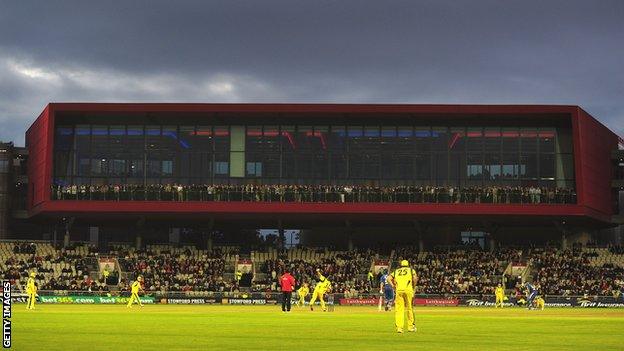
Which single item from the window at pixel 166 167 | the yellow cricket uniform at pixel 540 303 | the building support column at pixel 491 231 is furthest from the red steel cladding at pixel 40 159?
the yellow cricket uniform at pixel 540 303

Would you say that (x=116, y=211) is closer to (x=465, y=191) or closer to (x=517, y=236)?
(x=465, y=191)

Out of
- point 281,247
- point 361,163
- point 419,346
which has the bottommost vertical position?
point 419,346

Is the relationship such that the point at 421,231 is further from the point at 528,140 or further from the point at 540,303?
the point at 540,303

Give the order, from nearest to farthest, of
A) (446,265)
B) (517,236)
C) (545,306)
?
(545,306) < (446,265) < (517,236)

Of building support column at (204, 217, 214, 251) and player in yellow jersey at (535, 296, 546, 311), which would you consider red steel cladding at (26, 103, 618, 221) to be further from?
player in yellow jersey at (535, 296, 546, 311)

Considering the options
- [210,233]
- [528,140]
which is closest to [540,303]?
[528,140]

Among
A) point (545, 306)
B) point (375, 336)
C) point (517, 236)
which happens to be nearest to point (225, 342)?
point (375, 336)

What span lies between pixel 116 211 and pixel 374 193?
22.7 m

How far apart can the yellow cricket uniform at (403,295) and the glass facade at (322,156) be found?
57.6 metres

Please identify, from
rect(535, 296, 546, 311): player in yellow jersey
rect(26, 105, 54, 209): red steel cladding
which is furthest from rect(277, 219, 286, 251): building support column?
rect(535, 296, 546, 311): player in yellow jersey

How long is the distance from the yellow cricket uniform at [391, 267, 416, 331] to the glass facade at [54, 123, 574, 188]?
5765cm

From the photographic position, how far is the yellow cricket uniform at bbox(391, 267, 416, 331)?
2588 centimetres

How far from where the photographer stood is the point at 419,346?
2097cm

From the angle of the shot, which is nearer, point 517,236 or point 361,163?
point 361,163
